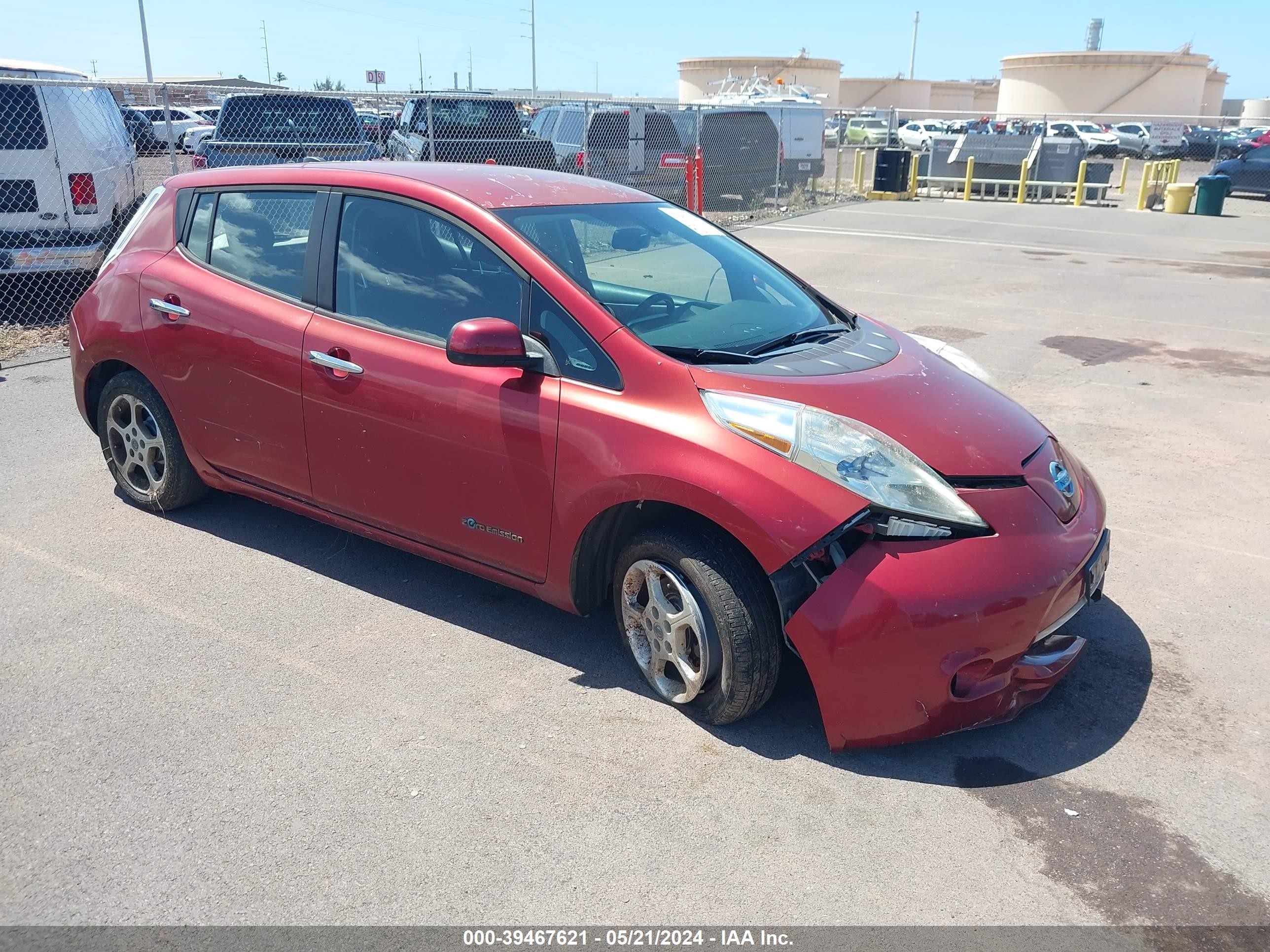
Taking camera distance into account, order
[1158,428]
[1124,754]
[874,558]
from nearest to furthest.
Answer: [874,558], [1124,754], [1158,428]

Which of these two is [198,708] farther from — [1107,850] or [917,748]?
[1107,850]

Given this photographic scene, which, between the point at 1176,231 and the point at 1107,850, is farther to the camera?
the point at 1176,231

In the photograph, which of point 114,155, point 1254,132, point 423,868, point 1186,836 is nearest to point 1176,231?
point 114,155

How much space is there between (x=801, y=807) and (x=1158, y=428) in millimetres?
4878

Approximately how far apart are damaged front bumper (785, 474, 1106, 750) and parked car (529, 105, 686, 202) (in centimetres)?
1445

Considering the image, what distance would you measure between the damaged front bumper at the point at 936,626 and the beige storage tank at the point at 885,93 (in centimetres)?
8478

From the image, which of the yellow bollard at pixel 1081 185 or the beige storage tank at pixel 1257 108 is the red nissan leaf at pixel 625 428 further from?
the beige storage tank at pixel 1257 108

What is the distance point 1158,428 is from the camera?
6676 millimetres

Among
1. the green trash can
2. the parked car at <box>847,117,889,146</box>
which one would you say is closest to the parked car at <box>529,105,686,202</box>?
the green trash can

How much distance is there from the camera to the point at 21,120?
8.39m

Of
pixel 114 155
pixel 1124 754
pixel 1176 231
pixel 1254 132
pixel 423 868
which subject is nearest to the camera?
pixel 423 868

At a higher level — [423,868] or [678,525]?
[678,525]

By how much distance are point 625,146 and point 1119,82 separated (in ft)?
193

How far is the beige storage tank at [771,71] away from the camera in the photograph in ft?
243
